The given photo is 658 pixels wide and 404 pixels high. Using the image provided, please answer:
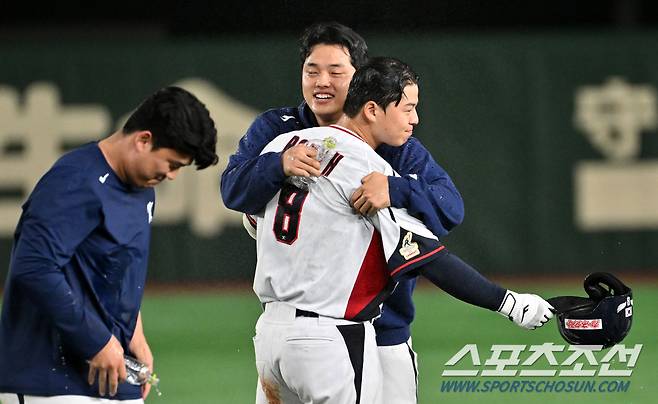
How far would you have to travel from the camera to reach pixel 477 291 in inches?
155

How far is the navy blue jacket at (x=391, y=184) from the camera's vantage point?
13.1 ft

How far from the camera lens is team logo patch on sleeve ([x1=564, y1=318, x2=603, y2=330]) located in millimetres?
4082

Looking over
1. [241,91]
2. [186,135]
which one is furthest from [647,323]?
[186,135]

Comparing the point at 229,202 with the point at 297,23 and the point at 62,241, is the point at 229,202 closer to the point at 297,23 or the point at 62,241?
the point at 62,241

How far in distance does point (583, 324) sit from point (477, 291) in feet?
1.46

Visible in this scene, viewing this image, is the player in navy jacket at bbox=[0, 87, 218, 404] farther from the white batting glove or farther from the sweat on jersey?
the white batting glove

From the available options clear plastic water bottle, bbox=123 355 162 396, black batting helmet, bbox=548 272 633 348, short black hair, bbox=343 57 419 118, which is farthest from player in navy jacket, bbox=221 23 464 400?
clear plastic water bottle, bbox=123 355 162 396

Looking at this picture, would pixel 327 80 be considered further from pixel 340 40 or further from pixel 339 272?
pixel 339 272

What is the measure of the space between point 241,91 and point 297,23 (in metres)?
1.20

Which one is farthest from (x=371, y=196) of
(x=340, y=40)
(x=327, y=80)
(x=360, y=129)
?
(x=340, y=40)

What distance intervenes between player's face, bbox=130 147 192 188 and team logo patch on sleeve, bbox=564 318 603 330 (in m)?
1.50

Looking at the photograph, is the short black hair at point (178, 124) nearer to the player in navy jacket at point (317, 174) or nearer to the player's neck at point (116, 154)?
the player's neck at point (116, 154)

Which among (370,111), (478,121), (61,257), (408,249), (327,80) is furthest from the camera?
(478,121)

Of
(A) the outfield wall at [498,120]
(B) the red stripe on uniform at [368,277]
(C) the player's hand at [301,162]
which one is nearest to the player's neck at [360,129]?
(C) the player's hand at [301,162]
